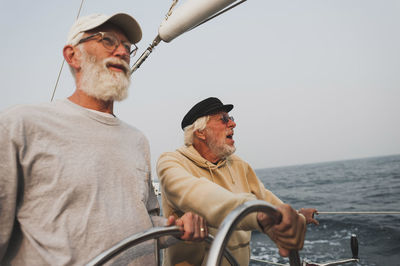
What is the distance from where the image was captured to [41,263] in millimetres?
909

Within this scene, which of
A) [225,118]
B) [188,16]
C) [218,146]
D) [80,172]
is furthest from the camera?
[188,16]

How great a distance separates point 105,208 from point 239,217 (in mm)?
630

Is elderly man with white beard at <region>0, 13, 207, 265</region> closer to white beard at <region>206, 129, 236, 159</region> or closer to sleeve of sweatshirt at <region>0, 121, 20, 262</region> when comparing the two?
sleeve of sweatshirt at <region>0, 121, 20, 262</region>

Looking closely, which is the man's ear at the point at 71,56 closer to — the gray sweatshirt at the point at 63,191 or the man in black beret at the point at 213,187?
the gray sweatshirt at the point at 63,191

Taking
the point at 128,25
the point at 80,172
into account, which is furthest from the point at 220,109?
the point at 80,172

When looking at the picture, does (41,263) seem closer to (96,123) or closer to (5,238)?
(5,238)

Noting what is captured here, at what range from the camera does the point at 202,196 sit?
47.9 inches

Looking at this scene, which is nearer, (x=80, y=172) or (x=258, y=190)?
(x=80, y=172)

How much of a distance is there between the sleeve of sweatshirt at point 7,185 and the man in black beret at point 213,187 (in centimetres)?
69

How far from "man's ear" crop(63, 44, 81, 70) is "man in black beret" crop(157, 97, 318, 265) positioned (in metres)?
0.72

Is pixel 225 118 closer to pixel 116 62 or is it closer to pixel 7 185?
pixel 116 62

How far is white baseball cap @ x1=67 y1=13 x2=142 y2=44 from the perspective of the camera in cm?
129

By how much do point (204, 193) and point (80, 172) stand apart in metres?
0.54

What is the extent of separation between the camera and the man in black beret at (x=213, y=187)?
0.79 meters
